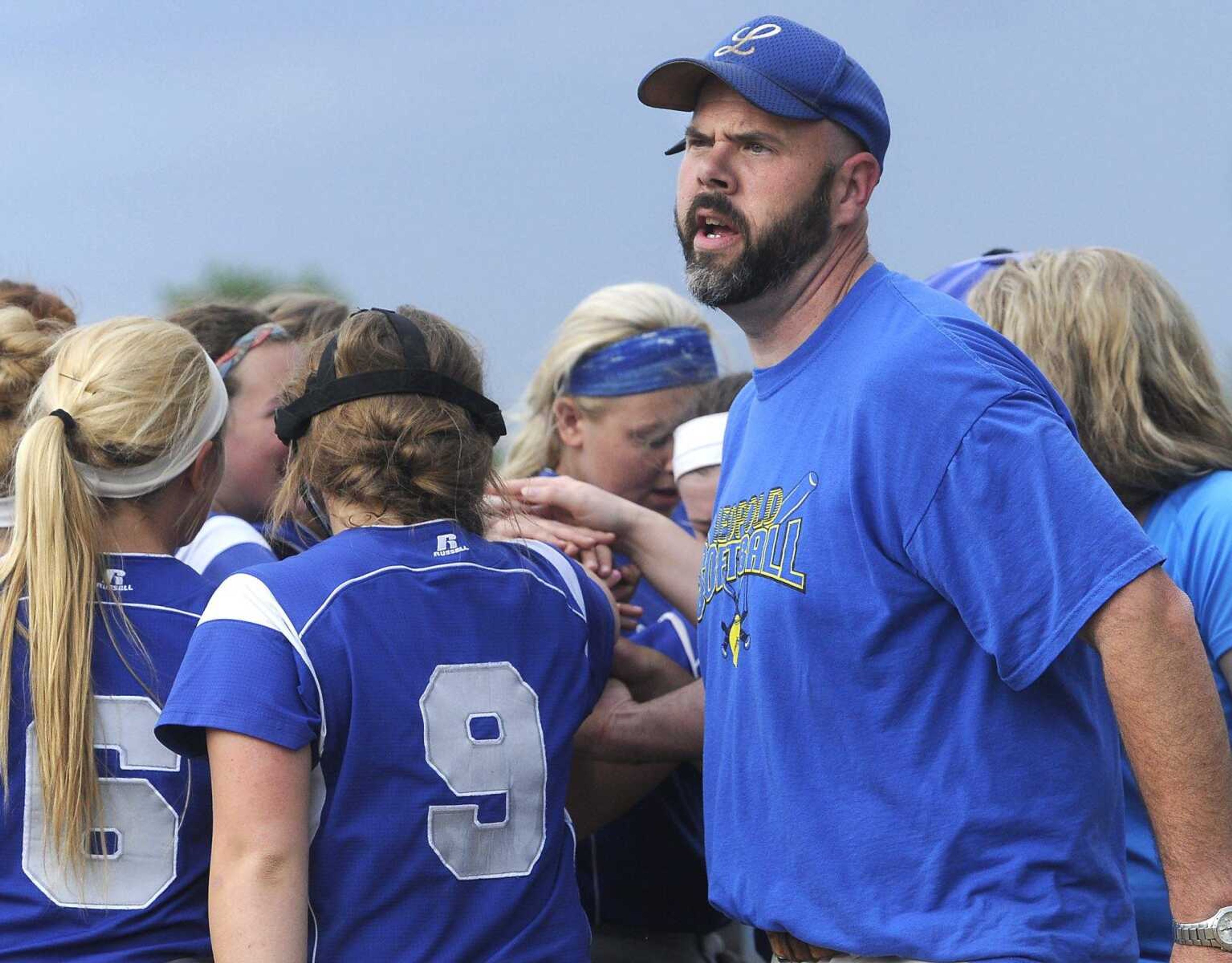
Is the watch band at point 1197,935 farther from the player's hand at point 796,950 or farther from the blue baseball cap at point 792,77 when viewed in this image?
the blue baseball cap at point 792,77

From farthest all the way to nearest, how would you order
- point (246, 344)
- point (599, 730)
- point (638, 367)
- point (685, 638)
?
point (638, 367), point (246, 344), point (685, 638), point (599, 730)

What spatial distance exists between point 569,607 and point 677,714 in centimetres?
59

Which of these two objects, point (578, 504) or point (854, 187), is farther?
point (578, 504)

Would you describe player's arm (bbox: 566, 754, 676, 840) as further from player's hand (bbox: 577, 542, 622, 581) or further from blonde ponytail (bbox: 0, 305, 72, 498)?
blonde ponytail (bbox: 0, 305, 72, 498)

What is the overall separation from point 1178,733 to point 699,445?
5.84 feet

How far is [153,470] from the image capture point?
2561mm

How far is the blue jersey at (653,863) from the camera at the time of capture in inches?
136

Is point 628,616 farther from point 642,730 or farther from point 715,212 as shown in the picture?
point 715,212

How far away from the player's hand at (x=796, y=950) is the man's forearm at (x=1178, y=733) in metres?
0.55

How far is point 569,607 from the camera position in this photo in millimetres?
2609

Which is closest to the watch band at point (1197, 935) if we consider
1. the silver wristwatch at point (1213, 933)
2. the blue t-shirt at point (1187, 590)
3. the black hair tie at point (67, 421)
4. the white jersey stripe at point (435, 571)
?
the silver wristwatch at point (1213, 933)

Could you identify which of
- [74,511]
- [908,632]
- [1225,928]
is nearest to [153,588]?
[74,511]

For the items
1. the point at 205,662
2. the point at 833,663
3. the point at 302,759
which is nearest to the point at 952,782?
the point at 833,663

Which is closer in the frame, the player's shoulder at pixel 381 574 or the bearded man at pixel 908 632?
the bearded man at pixel 908 632
